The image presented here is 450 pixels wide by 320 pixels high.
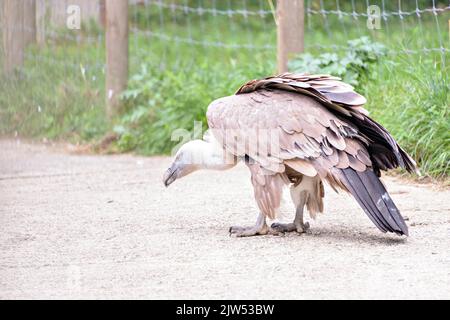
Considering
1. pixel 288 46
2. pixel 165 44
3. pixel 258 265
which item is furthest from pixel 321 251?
pixel 165 44

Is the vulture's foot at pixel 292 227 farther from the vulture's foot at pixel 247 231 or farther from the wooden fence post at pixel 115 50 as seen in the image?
the wooden fence post at pixel 115 50

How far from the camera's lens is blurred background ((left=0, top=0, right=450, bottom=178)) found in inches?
269

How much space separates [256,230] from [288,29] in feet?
9.95

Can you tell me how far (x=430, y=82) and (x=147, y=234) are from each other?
8.38 feet

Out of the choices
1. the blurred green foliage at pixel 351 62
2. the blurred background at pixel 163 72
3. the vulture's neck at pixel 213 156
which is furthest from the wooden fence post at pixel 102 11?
the vulture's neck at pixel 213 156

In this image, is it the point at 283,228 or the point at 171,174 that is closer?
the point at 283,228

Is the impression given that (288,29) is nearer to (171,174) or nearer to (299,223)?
(171,174)

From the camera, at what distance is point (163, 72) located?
28.9 ft

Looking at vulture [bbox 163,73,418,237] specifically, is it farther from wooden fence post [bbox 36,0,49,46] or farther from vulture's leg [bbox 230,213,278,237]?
wooden fence post [bbox 36,0,49,46]

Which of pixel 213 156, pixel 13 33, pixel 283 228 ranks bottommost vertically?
pixel 283 228

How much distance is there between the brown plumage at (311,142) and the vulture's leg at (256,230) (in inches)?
7.9

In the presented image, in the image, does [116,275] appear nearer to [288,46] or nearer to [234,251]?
[234,251]

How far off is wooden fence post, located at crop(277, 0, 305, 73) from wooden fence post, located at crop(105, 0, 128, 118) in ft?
5.19

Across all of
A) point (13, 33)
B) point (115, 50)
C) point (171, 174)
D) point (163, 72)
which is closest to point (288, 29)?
point (163, 72)
